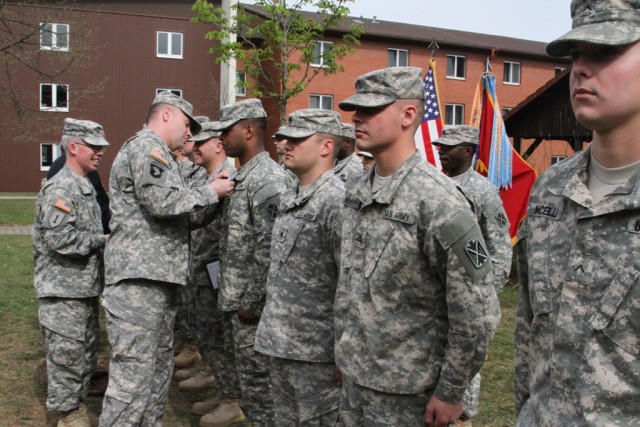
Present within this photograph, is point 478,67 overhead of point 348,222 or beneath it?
overhead

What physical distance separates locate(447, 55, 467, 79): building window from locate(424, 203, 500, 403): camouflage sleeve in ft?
109

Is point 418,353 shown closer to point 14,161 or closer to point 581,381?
point 581,381

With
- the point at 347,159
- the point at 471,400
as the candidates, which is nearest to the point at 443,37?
the point at 347,159

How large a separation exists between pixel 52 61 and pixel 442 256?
1081 inches

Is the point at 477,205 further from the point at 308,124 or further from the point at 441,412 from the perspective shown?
the point at 441,412

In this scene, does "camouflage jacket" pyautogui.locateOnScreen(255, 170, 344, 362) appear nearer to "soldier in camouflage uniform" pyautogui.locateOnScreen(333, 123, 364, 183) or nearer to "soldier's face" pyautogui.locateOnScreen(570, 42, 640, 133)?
"soldier's face" pyautogui.locateOnScreen(570, 42, 640, 133)

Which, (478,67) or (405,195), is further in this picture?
(478,67)

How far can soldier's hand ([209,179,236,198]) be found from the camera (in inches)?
166

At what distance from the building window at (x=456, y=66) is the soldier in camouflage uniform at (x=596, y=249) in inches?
1335

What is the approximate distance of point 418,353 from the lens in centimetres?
263

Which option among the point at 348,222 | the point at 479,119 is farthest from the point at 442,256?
the point at 479,119

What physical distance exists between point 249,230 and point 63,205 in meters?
1.54

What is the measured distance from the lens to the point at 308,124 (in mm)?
3678

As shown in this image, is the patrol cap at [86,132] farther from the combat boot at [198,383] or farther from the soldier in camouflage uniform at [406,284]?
the soldier in camouflage uniform at [406,284]
